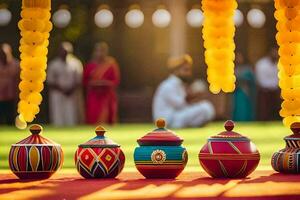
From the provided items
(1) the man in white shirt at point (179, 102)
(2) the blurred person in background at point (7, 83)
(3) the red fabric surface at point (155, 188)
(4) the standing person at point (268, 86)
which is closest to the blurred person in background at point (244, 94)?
(4) the standing person at point (268, 86)

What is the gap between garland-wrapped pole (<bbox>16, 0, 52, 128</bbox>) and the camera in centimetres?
707

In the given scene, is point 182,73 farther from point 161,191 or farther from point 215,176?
point 161,191

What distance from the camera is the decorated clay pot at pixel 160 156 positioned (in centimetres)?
602

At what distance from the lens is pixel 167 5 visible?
66.7 feet

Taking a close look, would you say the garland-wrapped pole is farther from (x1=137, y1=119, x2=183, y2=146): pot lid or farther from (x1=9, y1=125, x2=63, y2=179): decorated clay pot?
(x1=137, y1=119, x2=183, y2=146): pot lid

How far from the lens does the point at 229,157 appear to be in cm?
600

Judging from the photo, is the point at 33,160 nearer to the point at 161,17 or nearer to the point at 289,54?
the point at 289,54

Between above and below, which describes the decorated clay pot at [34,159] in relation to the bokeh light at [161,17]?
below

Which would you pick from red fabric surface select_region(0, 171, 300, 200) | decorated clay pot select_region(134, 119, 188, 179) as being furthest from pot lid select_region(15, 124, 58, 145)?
decorated clay pot select_region(134, 119, 188, 179)

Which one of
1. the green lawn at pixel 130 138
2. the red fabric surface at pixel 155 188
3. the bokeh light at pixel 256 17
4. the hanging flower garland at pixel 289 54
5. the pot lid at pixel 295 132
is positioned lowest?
the green lawn at pixel 130 138

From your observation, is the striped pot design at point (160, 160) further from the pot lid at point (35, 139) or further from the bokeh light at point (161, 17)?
the bokeh light at point (161, 17)

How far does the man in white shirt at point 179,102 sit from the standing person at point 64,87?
2397mm

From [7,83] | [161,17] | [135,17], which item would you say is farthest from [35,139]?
[135,17]

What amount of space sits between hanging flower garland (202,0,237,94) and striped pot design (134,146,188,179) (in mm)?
1398
